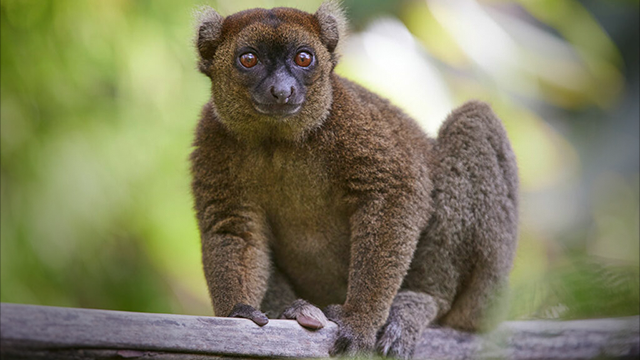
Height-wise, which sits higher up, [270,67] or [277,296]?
[270,67]

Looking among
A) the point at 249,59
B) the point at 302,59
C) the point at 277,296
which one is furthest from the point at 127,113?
the point at 302,59

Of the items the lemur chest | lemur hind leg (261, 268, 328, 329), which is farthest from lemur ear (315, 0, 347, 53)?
lemur hind leg (261, 268, 328, 329)

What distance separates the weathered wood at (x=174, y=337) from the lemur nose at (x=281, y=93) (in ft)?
5.66

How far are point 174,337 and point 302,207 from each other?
6.42ft

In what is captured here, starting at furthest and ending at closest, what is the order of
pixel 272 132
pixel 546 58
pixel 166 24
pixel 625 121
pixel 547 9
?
pixel 166 24, pixel 546 58, pixel 547 9, pixel 272 132, pixel 625 121

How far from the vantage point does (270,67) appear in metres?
5.04

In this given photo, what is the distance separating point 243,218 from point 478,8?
811 centimetres

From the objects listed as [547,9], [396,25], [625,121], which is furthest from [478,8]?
[625,121]

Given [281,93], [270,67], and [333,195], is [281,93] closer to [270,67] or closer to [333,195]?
[270,67]

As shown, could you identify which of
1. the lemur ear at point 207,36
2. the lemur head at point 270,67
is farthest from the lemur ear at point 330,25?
the lemur ear at point 207,36

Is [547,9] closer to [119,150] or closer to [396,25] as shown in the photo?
[396,25]

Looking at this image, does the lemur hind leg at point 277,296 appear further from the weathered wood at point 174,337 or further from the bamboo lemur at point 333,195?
the weathered wood at point 174,337

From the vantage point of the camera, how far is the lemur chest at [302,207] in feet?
17.9

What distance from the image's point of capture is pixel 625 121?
86.1 inches
